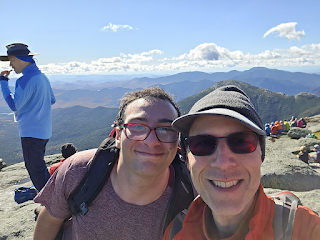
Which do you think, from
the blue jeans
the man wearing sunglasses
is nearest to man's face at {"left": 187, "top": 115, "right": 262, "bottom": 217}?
the man wearing sunglasses

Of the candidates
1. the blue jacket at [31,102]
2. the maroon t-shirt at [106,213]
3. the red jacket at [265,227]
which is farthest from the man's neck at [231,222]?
the blue jacket at [31,102]

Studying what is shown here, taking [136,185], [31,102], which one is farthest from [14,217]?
[136,185]

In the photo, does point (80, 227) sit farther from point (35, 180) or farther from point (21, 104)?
point (21, 104)

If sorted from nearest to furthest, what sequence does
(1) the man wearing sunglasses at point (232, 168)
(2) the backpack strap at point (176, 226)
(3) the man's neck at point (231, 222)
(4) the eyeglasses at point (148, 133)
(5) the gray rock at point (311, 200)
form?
1. (1) the man wearing sunglasses at point (232, 168)
2. (3) the man's neck at point (231, 222)
3. (2) the backpack strap at point (176, 226)
4. (4) the eyeglasses at point (148, 133)
5. (5) the gray rock at point (311, 200)

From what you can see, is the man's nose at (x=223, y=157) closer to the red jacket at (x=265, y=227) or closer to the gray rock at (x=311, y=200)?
the red jacket at (x=265, y=227)

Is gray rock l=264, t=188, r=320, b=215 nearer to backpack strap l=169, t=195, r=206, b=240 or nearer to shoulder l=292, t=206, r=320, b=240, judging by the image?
shoulder l=292, t=206, r=320, b=240

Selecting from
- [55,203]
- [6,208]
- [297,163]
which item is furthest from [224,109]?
[297,163]
